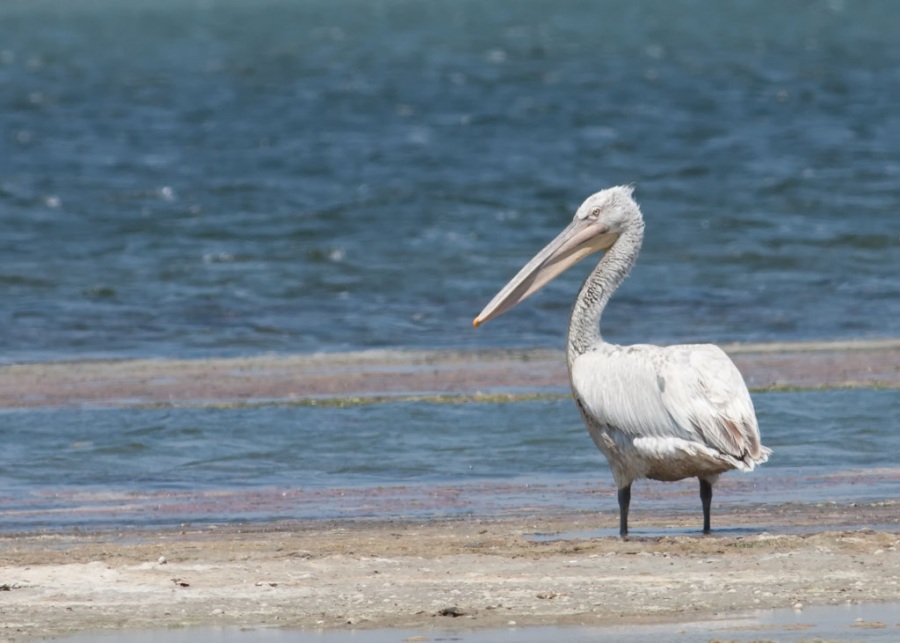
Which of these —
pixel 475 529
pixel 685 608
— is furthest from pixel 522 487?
pixel 685 608

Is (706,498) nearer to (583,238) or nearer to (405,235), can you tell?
(583,238)

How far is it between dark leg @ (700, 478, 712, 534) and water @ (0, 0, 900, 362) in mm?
6878

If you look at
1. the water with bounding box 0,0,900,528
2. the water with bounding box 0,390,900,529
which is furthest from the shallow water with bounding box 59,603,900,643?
the water with bounding box 0,0,900,528

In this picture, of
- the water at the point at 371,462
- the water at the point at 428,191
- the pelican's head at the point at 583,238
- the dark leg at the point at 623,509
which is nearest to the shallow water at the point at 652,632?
the dark leg at the point at 623,509

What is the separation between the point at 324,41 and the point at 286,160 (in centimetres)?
3383

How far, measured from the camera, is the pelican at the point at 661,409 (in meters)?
7.33

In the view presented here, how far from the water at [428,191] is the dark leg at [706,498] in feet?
22.6

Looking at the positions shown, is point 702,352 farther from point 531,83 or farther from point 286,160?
point 531,83

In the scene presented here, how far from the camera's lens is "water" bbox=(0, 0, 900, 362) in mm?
15789

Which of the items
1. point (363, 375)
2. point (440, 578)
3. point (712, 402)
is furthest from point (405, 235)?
point (440, 578)

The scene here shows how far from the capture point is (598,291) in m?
8.35

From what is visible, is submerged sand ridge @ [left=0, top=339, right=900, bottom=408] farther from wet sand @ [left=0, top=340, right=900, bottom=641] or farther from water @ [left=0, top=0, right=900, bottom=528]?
wet sand @ [left=0, top=340, right=900, bottom=641]

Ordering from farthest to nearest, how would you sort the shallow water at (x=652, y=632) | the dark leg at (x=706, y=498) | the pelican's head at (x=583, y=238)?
1. the pelican's head at (x=583, y=238)
2. the dark leg at (x=706, y=498)
3. the shallow water at (x=652, y=632)

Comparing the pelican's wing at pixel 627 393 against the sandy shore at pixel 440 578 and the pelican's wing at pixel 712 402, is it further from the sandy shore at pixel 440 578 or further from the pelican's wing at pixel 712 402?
the sandy shore at pixel 440 578
